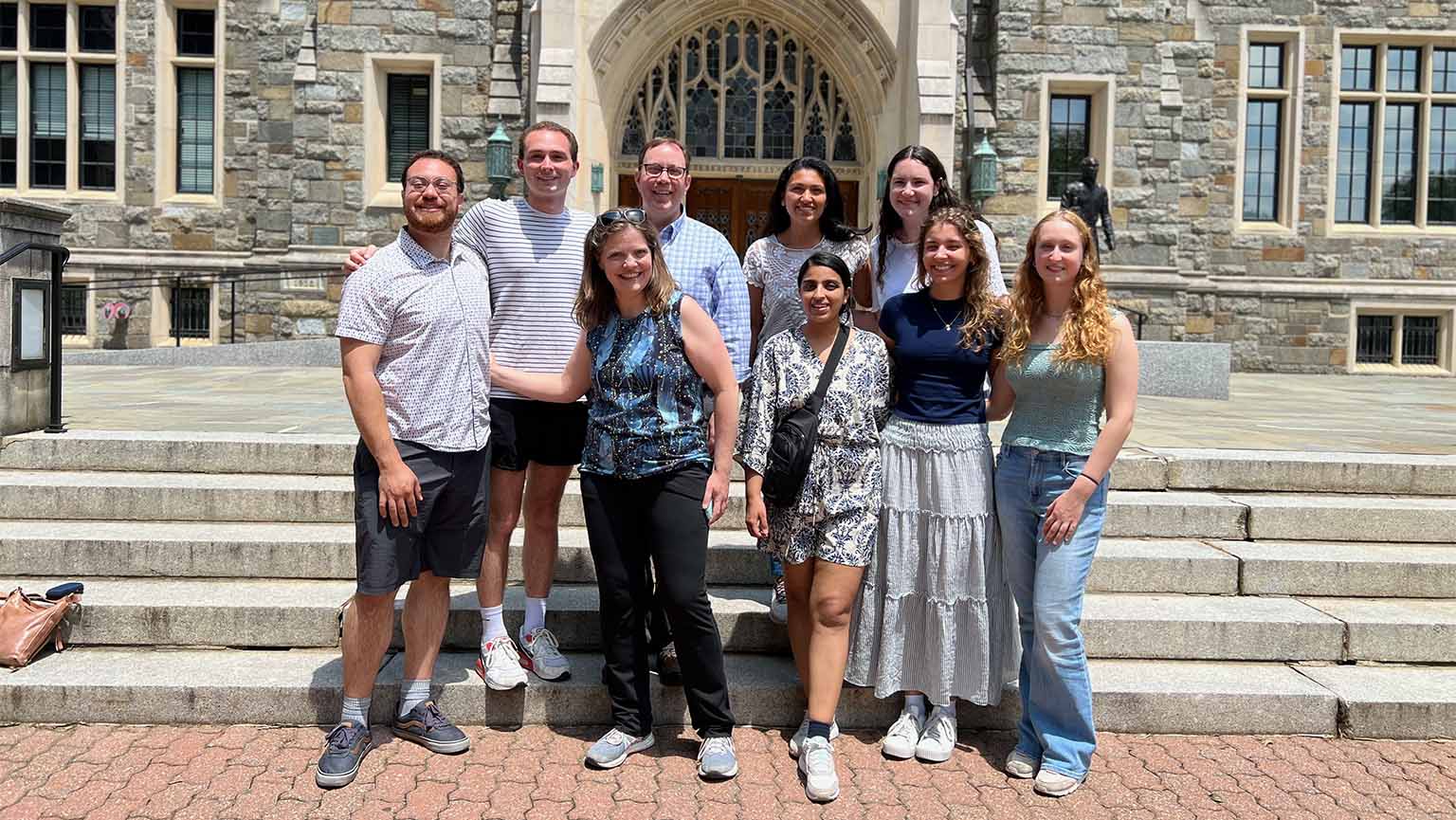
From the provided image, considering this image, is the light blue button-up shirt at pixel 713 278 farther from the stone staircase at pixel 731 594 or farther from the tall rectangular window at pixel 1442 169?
the tall rectangular window at pixel 1442 169

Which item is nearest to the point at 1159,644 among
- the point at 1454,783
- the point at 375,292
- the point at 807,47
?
the point at 1454,783

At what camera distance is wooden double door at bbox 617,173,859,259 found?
13867 millimetres

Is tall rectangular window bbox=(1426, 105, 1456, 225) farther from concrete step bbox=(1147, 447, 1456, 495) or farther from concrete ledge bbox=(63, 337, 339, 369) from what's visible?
concrete ledge bbox=(63, 337, 339, 369)

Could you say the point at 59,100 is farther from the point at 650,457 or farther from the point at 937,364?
the point at 937,364

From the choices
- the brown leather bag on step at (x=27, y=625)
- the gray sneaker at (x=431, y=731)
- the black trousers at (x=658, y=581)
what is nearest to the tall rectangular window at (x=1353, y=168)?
the black trousers at (x=658, y=581)

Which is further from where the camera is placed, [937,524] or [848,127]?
[848,127]

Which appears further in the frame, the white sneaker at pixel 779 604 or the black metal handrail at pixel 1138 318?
the black metal handrail at pixel 1138 318

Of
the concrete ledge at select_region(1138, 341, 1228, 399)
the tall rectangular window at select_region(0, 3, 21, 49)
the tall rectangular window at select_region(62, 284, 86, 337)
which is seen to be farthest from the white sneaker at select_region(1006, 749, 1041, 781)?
the tall rectangular window at select_region(0, 3, 21, 49)

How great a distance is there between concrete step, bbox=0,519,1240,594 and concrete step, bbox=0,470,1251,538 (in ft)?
0.44

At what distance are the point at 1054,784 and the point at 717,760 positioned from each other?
1.05 m

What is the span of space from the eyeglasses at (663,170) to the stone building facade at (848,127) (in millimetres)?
8463

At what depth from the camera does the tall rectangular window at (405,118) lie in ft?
43.8

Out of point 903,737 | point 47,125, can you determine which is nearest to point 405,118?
point 47,125

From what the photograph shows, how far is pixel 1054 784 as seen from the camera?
3.18 meters
